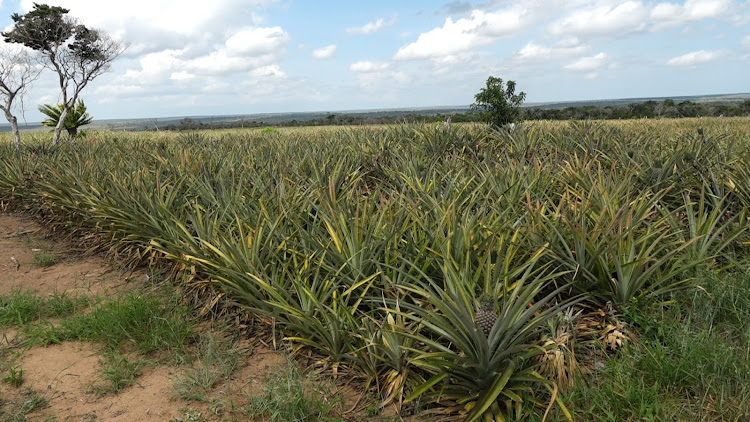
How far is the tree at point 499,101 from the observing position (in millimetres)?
15383

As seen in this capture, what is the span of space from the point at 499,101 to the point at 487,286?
13.8 metres

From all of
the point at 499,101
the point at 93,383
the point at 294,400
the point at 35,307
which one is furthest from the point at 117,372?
the point at 499,101

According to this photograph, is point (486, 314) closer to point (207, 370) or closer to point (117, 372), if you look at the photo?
point (207, 370)

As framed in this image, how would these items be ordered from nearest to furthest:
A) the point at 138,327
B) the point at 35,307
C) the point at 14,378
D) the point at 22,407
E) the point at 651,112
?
the point at 22,407
the point at 14,378
the point at 138,327
the point at 35,307
the point at 651,112

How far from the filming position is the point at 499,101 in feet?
50.3

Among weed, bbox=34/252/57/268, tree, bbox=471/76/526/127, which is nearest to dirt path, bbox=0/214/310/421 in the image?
weed, bbox=34/252/57/268

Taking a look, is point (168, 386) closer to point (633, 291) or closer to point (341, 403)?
point (341, 403)

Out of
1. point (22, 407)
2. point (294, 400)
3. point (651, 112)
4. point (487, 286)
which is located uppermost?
point (651, 112)

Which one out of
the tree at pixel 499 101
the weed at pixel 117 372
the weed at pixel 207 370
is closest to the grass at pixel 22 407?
the weed at pixel 117 372

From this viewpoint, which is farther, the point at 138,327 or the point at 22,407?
the point at 138,327

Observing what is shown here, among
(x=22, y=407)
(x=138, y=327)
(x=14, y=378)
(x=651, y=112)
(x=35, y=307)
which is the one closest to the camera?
(x=22, y=407)

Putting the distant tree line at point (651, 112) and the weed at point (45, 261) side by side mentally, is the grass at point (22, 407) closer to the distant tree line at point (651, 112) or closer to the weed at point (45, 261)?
the weed at point (45, 261)

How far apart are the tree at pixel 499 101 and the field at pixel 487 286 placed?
10.7 metres

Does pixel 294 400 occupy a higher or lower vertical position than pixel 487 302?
lower
